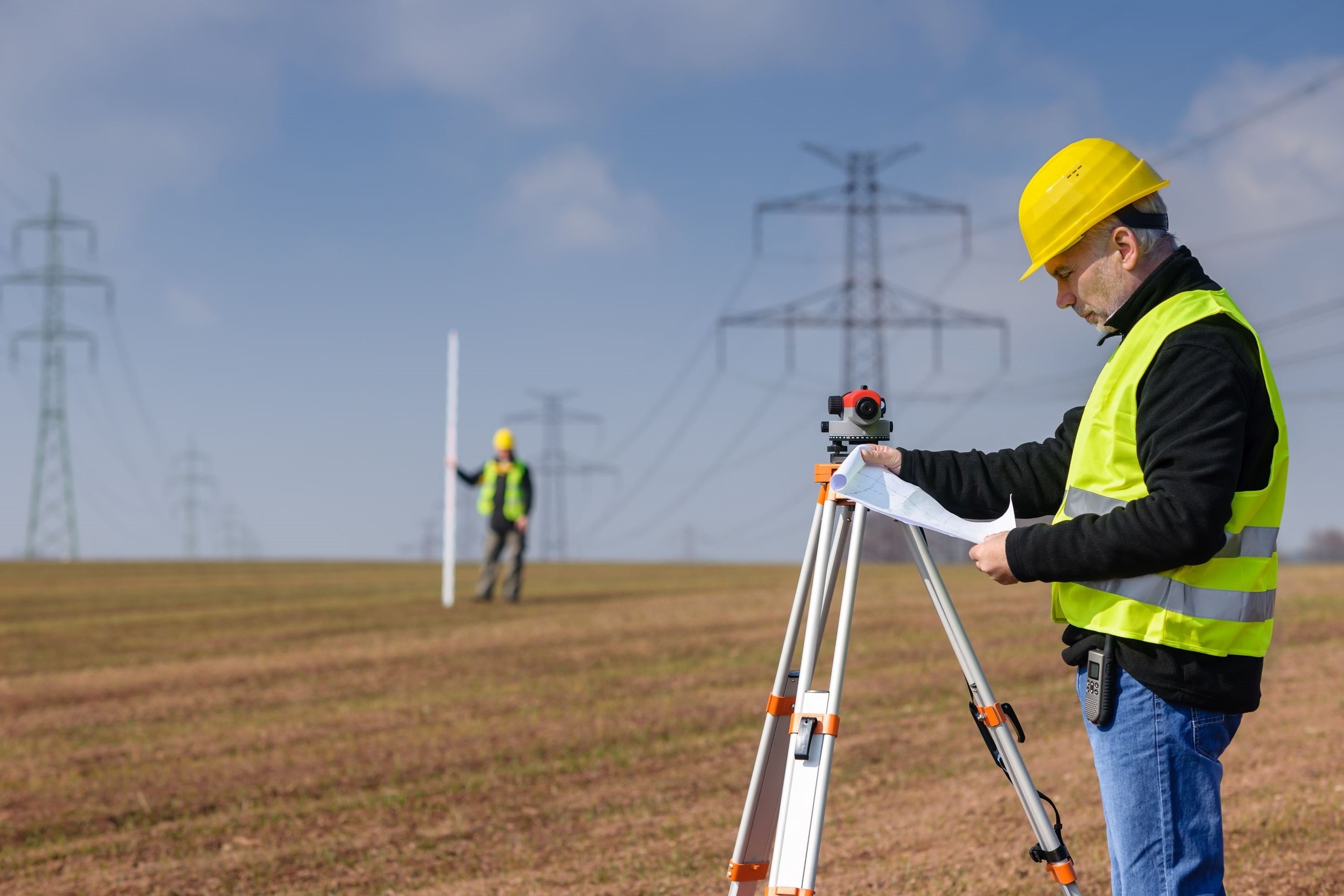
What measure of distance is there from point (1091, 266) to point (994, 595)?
14852 millimetres

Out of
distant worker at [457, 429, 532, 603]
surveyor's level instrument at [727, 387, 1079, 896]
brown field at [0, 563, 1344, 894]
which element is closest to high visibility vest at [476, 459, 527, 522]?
distant worker at [457, 429, 532, 603]

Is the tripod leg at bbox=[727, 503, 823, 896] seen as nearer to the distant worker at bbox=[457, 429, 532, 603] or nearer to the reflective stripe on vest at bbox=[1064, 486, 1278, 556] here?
the reflective stripe on vest at bbox=[1064, 486, 1278, 556]

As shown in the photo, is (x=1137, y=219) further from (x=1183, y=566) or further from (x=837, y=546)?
(x=837, y=546)

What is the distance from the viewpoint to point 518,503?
17.9m

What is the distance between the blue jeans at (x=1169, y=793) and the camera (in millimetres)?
2381

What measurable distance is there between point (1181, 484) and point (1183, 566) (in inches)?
7.0

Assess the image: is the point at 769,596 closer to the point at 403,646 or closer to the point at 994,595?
the point at 994,595

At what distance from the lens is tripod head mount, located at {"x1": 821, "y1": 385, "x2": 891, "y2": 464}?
117 inches

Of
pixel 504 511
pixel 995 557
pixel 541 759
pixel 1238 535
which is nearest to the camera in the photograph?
pixel 1238 535

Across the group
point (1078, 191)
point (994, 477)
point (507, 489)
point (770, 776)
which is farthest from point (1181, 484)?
point (507, 489)

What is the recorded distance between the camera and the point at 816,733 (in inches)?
112

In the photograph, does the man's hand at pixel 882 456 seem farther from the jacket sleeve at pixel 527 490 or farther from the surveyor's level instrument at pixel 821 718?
the jacket sleeve at pixel 527 490

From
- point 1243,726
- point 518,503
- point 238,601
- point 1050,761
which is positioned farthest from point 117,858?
point 238,601

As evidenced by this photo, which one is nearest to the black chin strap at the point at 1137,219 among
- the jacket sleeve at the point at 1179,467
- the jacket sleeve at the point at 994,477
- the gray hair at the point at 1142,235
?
the gray hair at the point at 1142,235
